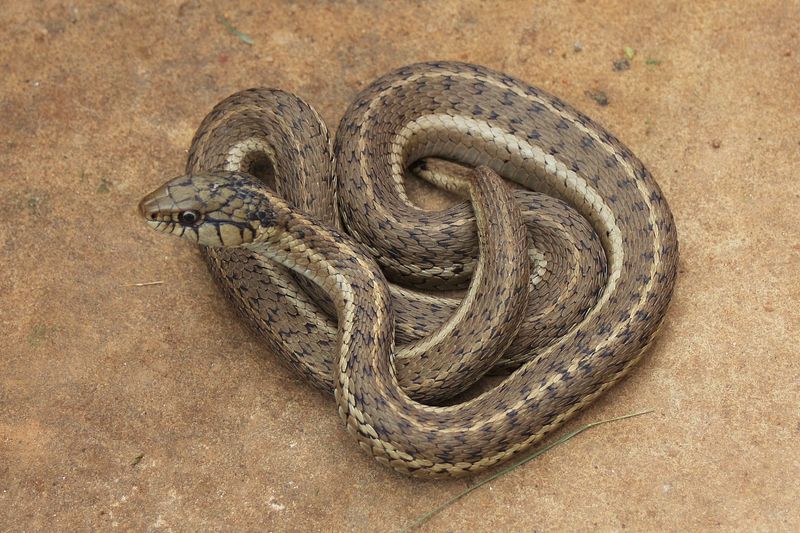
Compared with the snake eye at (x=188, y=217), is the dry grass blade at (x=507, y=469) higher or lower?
lower

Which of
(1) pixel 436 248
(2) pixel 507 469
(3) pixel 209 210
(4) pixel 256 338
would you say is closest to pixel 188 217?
(3) pixel 209 210

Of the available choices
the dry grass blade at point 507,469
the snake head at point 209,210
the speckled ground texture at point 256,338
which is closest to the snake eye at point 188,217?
the snake head at point 209,210

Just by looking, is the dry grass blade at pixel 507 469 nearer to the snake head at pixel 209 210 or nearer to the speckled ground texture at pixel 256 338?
the speckled ground texture at pixel 256 338

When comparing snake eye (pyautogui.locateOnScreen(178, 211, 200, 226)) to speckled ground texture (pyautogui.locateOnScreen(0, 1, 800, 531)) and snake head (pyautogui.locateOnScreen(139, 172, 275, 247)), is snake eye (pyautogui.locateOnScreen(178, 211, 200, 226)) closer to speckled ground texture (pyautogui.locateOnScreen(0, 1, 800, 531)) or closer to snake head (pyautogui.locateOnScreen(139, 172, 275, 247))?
snake head (pyautogui.locateOnScreen(139, 172, 275, 247))

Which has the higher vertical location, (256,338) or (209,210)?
(209,210)

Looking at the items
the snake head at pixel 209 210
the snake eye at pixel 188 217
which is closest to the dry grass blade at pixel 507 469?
the snake head at pixel 209 210

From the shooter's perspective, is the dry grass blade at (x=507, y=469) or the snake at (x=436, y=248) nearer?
A: the dry grass blade at (x=507, y=469)

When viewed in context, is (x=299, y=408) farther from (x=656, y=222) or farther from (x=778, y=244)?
(x=778, y=244)

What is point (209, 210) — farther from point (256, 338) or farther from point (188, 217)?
point (256, 338)
